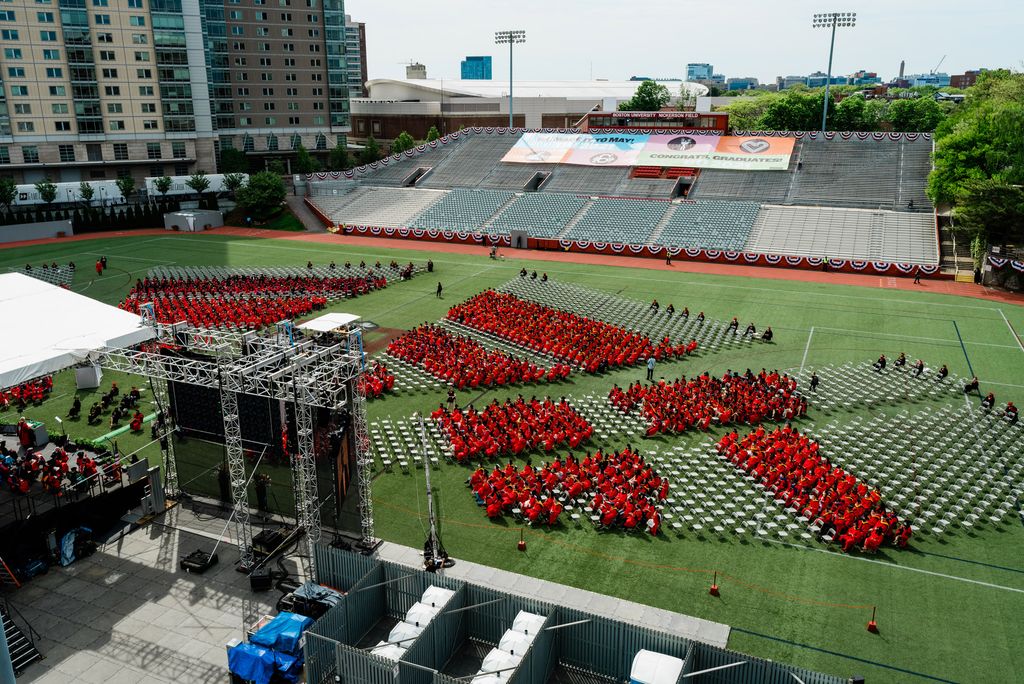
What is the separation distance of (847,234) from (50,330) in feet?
197

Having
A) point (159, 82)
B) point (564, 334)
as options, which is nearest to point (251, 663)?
point (564, 334)

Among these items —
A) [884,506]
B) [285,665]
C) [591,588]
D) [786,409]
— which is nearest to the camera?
[285,665]

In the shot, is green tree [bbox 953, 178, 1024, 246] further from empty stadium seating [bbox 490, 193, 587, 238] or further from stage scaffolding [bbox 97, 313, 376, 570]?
stage scaffolding [bbox 97, 313, 376, 570]

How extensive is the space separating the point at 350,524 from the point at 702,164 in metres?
68.6

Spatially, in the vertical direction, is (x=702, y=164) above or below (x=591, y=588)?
above

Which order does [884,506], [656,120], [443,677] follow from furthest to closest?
1. [656,120]
2. [884,506]
3. [443,677]

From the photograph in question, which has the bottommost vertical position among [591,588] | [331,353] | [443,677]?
[591,588]

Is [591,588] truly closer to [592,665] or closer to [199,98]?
[592,665]

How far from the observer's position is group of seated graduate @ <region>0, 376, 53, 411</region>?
32.1m

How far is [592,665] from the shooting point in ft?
53.7

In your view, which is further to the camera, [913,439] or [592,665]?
[913,439]

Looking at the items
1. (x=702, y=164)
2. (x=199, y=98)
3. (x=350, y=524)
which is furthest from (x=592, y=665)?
(x=199, y=98)

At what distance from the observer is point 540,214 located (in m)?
73.9

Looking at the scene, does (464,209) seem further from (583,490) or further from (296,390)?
(296,390)
